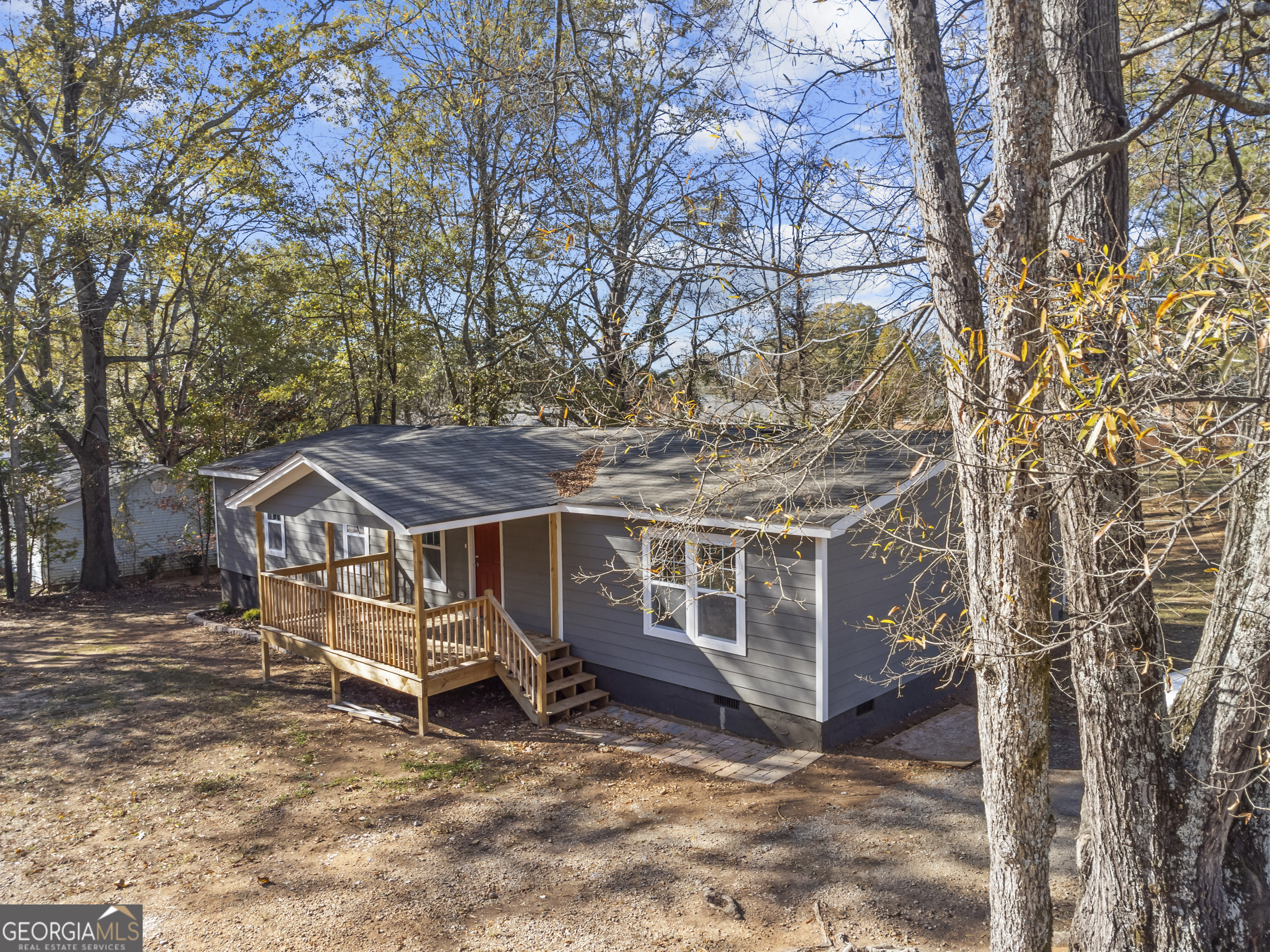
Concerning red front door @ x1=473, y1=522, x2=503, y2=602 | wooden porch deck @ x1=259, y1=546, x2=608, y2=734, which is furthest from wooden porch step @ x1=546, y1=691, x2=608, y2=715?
red front door @ x1=473, y1=522, x2=503, y2=602

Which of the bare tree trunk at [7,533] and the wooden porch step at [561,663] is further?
the bare tree trunk at [7,533]

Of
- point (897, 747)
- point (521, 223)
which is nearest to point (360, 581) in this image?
point (897, 747)

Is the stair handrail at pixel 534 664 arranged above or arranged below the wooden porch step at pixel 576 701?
above

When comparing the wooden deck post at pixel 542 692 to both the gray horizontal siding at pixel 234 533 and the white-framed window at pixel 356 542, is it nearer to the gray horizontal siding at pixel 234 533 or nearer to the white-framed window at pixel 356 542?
the white-framed window at pixel 356 542

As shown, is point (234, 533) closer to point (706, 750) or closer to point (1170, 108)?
point (706, 750)

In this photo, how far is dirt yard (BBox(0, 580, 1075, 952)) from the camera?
5586mm

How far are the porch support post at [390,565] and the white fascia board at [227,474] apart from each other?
4837 mm

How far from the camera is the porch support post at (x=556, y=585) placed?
10664 mm

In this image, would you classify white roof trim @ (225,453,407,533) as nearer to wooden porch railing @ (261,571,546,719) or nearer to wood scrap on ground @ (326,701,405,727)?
wooden porch railing @ (261,571,546,719)

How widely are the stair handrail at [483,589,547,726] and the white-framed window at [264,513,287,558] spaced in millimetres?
6542

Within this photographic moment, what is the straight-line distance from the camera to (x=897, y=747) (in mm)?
8906

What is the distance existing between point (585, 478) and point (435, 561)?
9.94ft

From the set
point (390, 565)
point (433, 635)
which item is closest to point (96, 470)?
point (390, 565)

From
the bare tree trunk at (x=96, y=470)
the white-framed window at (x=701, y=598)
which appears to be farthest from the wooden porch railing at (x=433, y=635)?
the bare tree trunk at (x=96, y=470)
